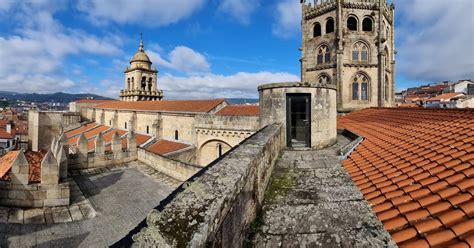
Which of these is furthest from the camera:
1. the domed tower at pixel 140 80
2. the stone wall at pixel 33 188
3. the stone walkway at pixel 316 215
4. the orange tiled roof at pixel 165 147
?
the domed tower at pixel 140 80

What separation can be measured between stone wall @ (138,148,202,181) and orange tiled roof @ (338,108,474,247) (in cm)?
655

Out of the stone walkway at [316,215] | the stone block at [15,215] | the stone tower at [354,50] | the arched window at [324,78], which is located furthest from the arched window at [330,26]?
the stone block at [15,215]

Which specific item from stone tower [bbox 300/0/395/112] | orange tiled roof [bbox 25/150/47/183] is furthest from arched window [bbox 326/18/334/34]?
orange tiled roof [bbox 25/150/47/183]

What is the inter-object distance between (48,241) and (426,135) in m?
8.91

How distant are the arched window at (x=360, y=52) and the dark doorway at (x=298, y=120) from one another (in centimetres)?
1956

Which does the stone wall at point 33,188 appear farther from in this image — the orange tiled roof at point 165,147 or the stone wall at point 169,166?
the orange tiled roof at point 165,147

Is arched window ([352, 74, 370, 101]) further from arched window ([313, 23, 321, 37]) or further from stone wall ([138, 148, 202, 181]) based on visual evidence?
stone wall ([138, 148, 202, 181])

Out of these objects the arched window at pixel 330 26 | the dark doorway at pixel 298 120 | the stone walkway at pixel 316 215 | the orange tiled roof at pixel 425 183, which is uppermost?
the arched window at pixel 330 26

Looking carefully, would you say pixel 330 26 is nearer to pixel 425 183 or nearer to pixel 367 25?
pixel 367 25

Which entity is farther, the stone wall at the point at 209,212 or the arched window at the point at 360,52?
the arched window at the point at 360,52

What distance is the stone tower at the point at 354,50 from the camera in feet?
79.3

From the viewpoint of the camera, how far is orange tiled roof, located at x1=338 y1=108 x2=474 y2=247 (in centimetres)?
246

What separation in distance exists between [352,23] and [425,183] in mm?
26075

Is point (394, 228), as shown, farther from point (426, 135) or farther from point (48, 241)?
point (48, 241)
